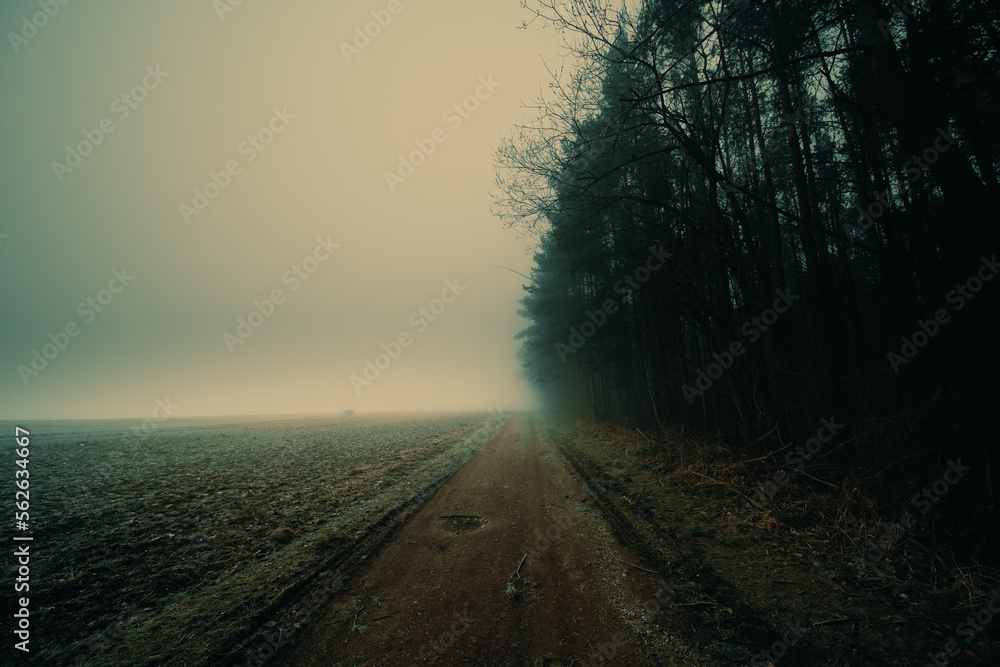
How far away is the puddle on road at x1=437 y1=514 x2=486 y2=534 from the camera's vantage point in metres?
4.35

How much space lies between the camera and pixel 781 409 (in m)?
5.75

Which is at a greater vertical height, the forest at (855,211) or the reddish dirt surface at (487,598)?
the forest at (855,211)

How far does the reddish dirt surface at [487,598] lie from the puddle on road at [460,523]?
0.03 m

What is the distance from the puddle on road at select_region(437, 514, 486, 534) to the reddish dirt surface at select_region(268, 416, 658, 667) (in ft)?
0.09

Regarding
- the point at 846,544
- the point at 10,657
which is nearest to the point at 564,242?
the point at 846,544

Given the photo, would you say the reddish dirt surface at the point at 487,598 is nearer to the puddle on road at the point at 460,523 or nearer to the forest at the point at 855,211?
the puddle on road at the point at 460,523

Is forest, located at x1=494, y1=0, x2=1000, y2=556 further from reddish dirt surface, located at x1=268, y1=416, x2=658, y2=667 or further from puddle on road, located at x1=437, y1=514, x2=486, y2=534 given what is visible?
puddle on road, located at x1=437, y1=514, x2=486, y2=534

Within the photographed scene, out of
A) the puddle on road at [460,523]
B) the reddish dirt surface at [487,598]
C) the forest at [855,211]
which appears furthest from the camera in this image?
the puddle on road at [460,523]

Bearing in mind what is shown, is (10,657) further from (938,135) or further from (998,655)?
(938,135)

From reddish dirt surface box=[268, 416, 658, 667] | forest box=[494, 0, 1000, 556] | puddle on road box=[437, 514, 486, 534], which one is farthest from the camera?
puddle on road box=[437, 514, 486, 534]

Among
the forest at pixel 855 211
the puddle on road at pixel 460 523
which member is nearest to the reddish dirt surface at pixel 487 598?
the puddle on road at pixel 460 523

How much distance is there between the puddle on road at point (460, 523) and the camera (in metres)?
4.35

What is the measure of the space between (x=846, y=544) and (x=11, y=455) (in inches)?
937

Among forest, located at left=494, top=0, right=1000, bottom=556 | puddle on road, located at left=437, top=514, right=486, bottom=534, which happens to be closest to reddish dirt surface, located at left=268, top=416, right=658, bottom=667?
puddle on road, located at left=437, top=514, right=486, bottom=534
